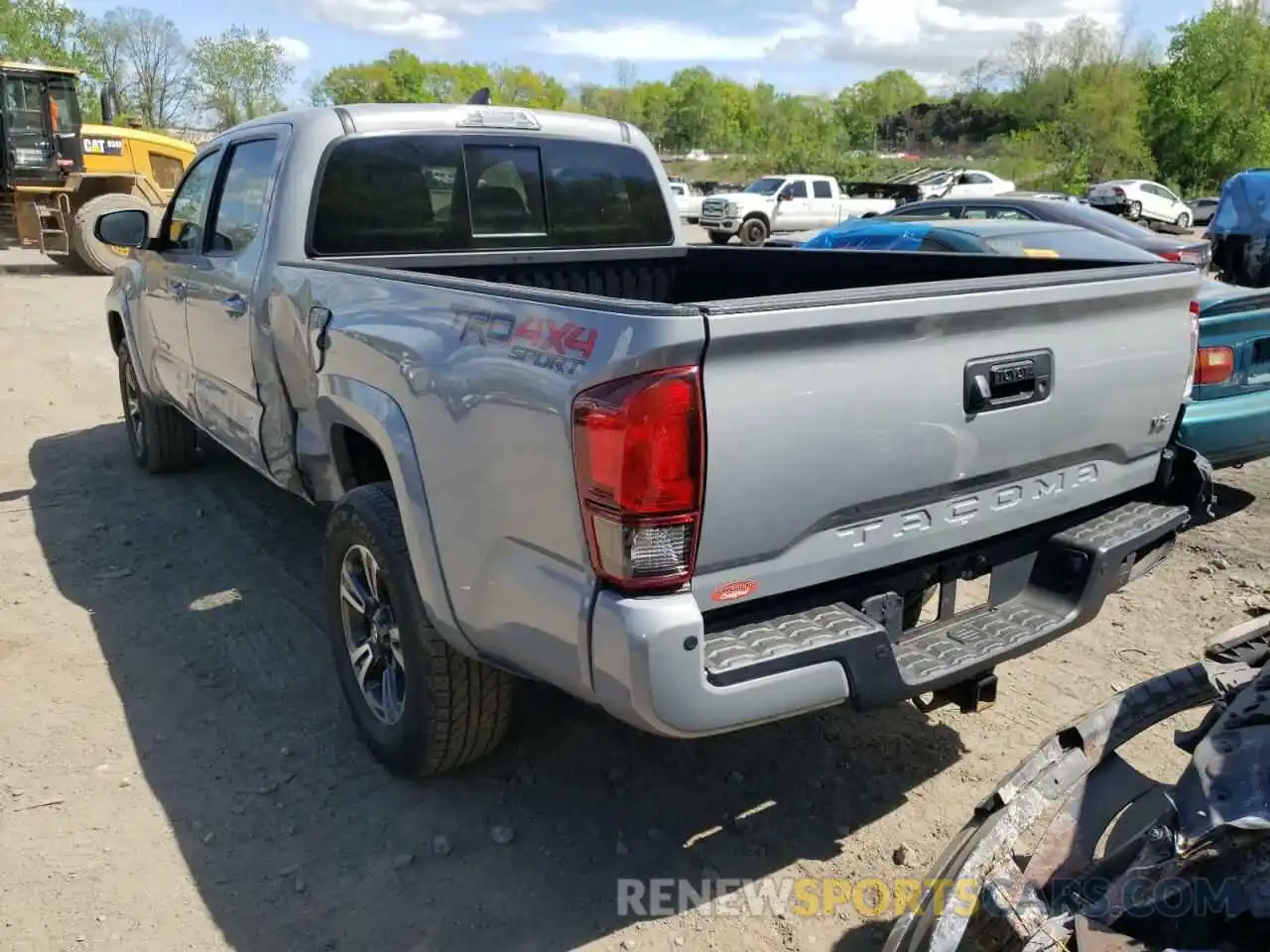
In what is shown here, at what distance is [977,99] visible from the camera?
334 feet

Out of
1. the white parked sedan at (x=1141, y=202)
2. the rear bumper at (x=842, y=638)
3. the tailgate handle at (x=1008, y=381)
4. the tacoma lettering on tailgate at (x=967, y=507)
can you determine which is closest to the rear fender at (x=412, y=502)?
the rear bumper at (x=842, y=638)

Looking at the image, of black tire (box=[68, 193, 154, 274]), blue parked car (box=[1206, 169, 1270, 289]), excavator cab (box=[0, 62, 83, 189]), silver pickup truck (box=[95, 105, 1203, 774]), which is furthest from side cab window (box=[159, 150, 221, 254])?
excavator cab (box=[0, 62, 83, 189])

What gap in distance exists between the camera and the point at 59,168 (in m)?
17.0

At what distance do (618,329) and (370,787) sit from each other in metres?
1.92

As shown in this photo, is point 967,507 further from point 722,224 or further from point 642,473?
point 722,224

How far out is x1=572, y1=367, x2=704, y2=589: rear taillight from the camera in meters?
2.19

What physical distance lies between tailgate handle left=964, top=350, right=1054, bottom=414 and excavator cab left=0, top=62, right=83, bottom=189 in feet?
59.3

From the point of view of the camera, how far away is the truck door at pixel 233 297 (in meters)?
4.22

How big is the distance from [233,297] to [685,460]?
2813 mm

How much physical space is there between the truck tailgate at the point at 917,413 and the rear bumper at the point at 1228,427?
90.8 inches

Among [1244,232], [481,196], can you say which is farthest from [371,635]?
[1244,232]

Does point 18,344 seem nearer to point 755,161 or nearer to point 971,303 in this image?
point 971,303

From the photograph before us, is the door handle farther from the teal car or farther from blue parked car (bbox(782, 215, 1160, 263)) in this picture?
blue parked car (bbox(782, 215, 1160, 263))

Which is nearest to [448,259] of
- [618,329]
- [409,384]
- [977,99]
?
[409,384]
